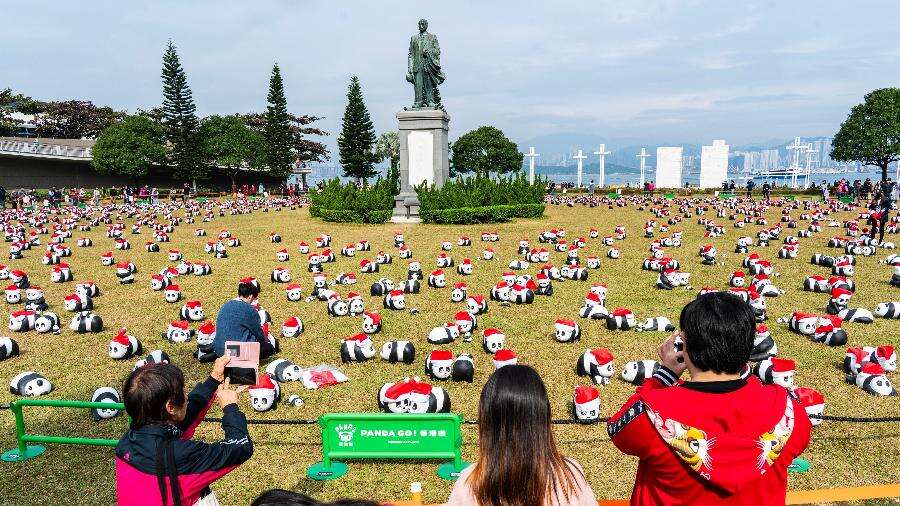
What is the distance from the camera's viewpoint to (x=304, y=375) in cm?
942

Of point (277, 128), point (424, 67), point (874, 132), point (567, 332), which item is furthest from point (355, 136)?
point (567, 332)

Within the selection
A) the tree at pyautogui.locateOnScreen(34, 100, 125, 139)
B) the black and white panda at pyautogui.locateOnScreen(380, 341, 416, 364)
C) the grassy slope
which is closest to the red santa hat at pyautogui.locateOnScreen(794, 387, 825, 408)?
the grassy slope

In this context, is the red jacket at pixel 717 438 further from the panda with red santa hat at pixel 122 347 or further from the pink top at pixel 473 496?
the panda with red santa hat at pixel 122 347

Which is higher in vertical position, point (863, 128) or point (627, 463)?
point (863, 128)

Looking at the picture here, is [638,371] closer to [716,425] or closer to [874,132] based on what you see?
[716,425]

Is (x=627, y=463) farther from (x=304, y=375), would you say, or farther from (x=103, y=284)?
(x=103, y=284)

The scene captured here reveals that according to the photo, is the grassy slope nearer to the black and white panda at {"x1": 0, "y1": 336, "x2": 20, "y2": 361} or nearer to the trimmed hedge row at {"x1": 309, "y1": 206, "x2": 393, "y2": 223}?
the black and white panda at {"x1": 0, "y1": 336, "x2": 20, "y2": 361}

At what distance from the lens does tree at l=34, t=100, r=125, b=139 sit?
8612cm

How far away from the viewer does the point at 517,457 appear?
9.16ft

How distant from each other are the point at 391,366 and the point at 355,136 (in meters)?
66.8

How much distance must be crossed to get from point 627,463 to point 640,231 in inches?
877

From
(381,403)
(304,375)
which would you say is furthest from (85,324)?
(381,403)

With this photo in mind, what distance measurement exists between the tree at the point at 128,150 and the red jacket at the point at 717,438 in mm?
72826

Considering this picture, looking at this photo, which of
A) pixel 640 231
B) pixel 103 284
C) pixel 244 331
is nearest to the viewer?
pixel 244 331
